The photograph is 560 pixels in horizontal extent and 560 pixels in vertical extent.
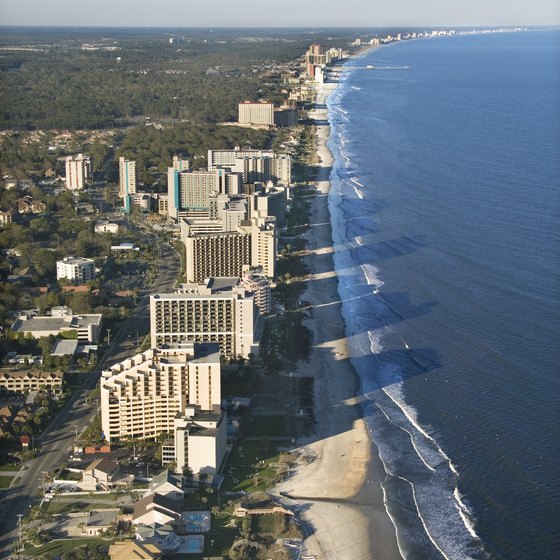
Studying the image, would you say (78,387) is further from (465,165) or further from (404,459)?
(465,165)

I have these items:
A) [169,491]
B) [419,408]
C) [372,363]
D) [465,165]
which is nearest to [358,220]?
[465,165]

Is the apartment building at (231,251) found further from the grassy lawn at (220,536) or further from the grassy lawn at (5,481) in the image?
the grassy lawn at (220,536)

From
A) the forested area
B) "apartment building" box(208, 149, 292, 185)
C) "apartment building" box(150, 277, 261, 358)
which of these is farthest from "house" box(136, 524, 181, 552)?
the forested area

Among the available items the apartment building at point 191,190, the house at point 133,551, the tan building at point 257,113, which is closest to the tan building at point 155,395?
the house at point 133,551

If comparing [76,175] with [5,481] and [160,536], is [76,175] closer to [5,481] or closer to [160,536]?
[5,481]

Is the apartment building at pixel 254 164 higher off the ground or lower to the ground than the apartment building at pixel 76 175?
higher

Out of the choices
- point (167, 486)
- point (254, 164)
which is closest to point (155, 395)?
point (167, 486)
